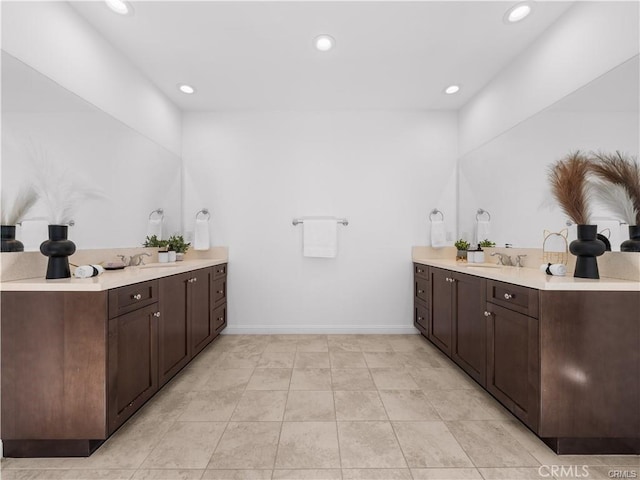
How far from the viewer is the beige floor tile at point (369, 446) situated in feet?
4.48

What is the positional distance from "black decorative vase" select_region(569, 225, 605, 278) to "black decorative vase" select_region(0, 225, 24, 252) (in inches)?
113

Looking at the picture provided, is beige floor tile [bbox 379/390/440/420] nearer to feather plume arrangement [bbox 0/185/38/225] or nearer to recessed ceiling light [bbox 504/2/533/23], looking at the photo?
feather plume arrangement [bbox 0/185/38/225]

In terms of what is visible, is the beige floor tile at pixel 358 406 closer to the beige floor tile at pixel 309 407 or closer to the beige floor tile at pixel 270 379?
the beige floor tile at pixel 309 407

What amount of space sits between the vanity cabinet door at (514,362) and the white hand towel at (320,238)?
165 cm

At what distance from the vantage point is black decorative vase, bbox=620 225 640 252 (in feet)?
5.03

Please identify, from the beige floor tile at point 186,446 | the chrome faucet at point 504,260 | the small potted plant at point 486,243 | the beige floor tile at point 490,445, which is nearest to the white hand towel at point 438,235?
the small potted plant at point 486,243

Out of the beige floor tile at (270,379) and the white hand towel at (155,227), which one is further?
the white hand towel at (155,227)

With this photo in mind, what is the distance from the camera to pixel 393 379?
220 centimetres

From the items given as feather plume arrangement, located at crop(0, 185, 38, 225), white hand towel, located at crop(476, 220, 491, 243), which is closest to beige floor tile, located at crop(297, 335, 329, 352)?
white hand towel, located at crop(476, 220, 491, 243)

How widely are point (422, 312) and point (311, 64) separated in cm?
249

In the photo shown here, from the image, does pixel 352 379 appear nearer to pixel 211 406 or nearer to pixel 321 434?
pixel 321 434

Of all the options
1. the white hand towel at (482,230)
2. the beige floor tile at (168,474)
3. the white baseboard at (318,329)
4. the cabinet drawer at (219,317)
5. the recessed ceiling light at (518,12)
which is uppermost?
the recessed ceiling light at (518,12)

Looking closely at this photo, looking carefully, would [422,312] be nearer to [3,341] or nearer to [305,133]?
[305,133]

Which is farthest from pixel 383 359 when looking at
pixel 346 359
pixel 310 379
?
pixel 310 379
